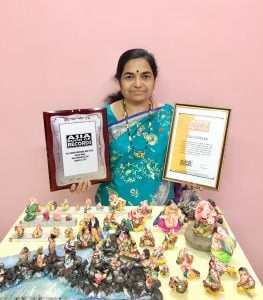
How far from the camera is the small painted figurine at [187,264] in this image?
3.03ft

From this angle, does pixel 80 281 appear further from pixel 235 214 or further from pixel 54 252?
pixel 235 214

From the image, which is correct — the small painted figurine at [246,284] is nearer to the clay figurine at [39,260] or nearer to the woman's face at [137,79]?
the clay figurine at [39,260]

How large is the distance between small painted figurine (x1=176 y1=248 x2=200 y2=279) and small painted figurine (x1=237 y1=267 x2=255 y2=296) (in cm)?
11

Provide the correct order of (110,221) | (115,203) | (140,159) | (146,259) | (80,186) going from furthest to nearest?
1. (140,159)
2. (80,186)
3. (115,203)
4. (110,221)
5. (146,259)

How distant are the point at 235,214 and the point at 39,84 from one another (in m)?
1.18

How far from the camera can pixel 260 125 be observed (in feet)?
5.64

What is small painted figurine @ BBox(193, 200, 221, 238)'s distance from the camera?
3.38ft

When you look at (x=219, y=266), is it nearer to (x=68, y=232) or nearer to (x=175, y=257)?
(x=175, y=257)

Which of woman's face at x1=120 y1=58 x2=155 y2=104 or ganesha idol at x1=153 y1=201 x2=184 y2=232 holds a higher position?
woman's face at x1=120 y1=58 x2=155 y2=104

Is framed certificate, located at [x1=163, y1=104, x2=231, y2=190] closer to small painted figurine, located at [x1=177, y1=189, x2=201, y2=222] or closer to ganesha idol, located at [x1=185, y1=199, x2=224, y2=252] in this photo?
small painted figurine, located at [x1=177, y1=189, x2=201, y2=222]

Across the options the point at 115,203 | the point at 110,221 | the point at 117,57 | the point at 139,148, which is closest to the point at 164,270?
the point at 110,221

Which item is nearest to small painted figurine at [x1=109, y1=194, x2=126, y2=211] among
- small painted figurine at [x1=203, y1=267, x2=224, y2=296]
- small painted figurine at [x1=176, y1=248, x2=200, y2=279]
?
small painted figurine at [x1=176, y1=248, x2=200, y2=279]

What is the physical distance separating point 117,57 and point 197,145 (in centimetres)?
60

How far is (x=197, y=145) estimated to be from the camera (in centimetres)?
134
